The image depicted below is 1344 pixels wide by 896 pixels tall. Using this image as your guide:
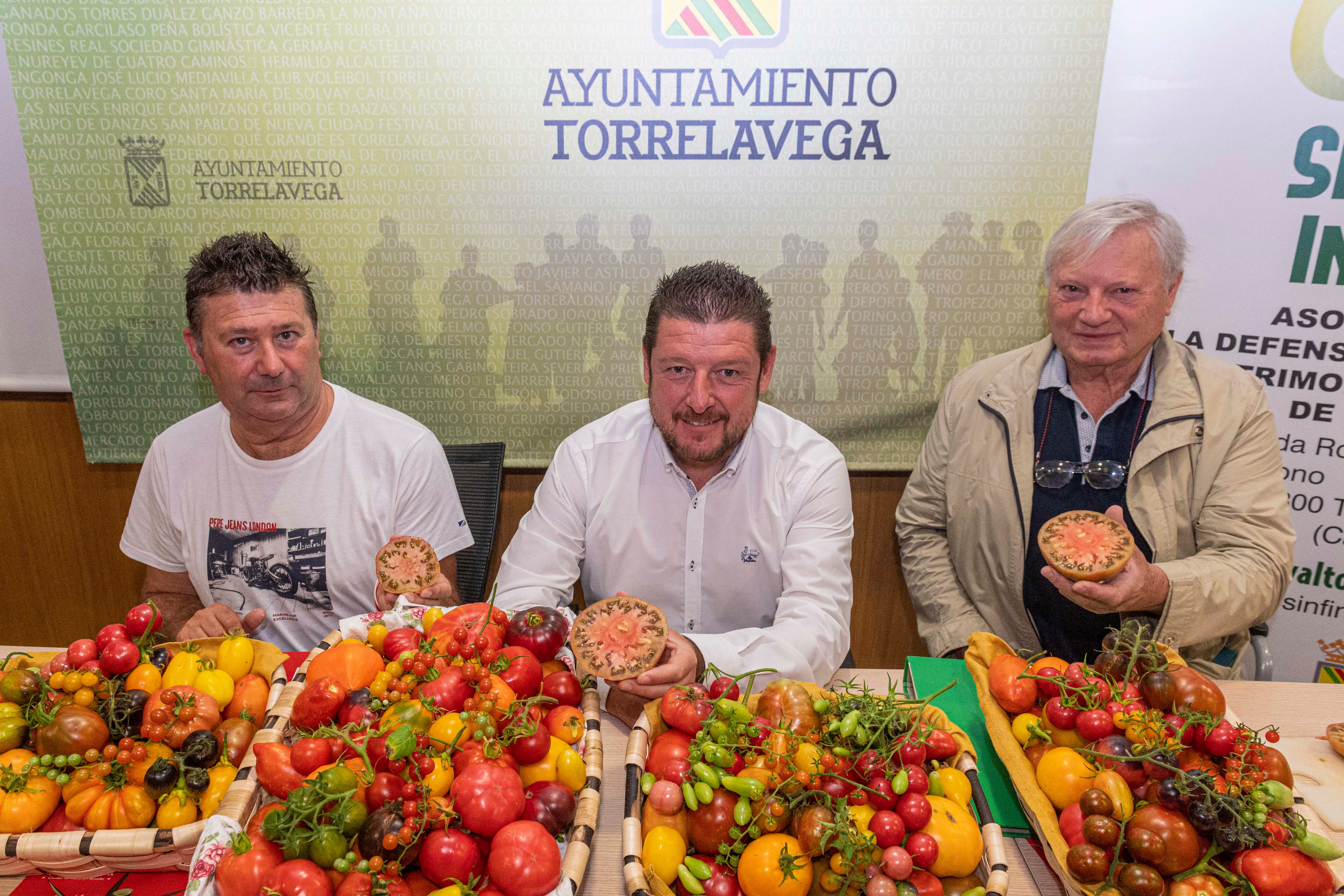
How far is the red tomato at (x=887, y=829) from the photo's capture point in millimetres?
1007

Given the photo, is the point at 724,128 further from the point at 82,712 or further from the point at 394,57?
the point at 82,712

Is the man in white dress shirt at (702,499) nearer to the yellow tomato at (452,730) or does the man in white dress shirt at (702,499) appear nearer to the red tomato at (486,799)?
the yellow tomato at (452,730)

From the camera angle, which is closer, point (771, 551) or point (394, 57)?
point (771, 551)

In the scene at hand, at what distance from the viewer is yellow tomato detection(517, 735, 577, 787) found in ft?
3.76

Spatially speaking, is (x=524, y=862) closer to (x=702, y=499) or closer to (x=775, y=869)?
(x=775, y=869)

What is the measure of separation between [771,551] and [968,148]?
1.55m

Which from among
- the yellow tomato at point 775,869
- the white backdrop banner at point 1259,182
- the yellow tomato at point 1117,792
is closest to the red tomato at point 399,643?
the yellow tomato at point 775,869

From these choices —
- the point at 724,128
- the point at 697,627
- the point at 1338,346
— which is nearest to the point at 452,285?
the point at 724,128

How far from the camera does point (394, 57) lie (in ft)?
7.98

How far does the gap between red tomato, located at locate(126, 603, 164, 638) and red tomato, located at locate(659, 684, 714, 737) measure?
3.22 ft

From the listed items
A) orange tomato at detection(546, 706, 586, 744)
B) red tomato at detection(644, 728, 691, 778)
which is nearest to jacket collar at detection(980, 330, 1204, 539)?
red tomato at detection(644, 728, 691, 778)

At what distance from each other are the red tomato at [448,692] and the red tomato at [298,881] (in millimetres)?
263

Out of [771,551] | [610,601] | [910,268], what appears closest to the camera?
[610,601]

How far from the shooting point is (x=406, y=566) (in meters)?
1.64
